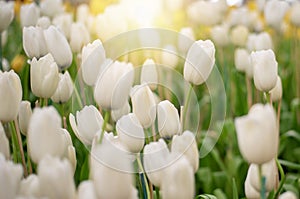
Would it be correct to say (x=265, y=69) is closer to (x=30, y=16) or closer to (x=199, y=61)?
(x=199, y=61)

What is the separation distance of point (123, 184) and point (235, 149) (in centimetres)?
89

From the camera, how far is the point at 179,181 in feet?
1.84

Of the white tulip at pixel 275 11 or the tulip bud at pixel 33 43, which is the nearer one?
the tulip bud at pixel 33 43

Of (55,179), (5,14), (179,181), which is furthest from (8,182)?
(5,14)

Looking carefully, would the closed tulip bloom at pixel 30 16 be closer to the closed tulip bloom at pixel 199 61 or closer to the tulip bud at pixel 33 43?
the tulip bud at pixel 33 43

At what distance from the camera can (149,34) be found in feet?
4.91

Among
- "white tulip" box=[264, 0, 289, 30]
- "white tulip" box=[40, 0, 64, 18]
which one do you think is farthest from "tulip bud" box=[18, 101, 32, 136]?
"white tulip" box=[264, 0, 289, 30]

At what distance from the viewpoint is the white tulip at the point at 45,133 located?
0.56 m

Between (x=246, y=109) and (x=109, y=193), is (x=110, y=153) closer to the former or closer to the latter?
(x=109, y=193)

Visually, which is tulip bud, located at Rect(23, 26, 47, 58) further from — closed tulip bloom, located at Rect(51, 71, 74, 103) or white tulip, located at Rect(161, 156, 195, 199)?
white tulip, located at Rect(161, 156, 195, 199)

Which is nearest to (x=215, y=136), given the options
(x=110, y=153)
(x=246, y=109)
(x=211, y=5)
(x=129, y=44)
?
(x=246, y=109)

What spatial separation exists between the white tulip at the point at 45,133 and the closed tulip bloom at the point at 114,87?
0.42 feet

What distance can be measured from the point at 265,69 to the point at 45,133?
38 centimetres

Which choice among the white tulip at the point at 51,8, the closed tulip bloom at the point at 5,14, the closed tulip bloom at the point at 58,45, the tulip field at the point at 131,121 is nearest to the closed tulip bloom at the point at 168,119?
the tulip field at the point at 131,121
